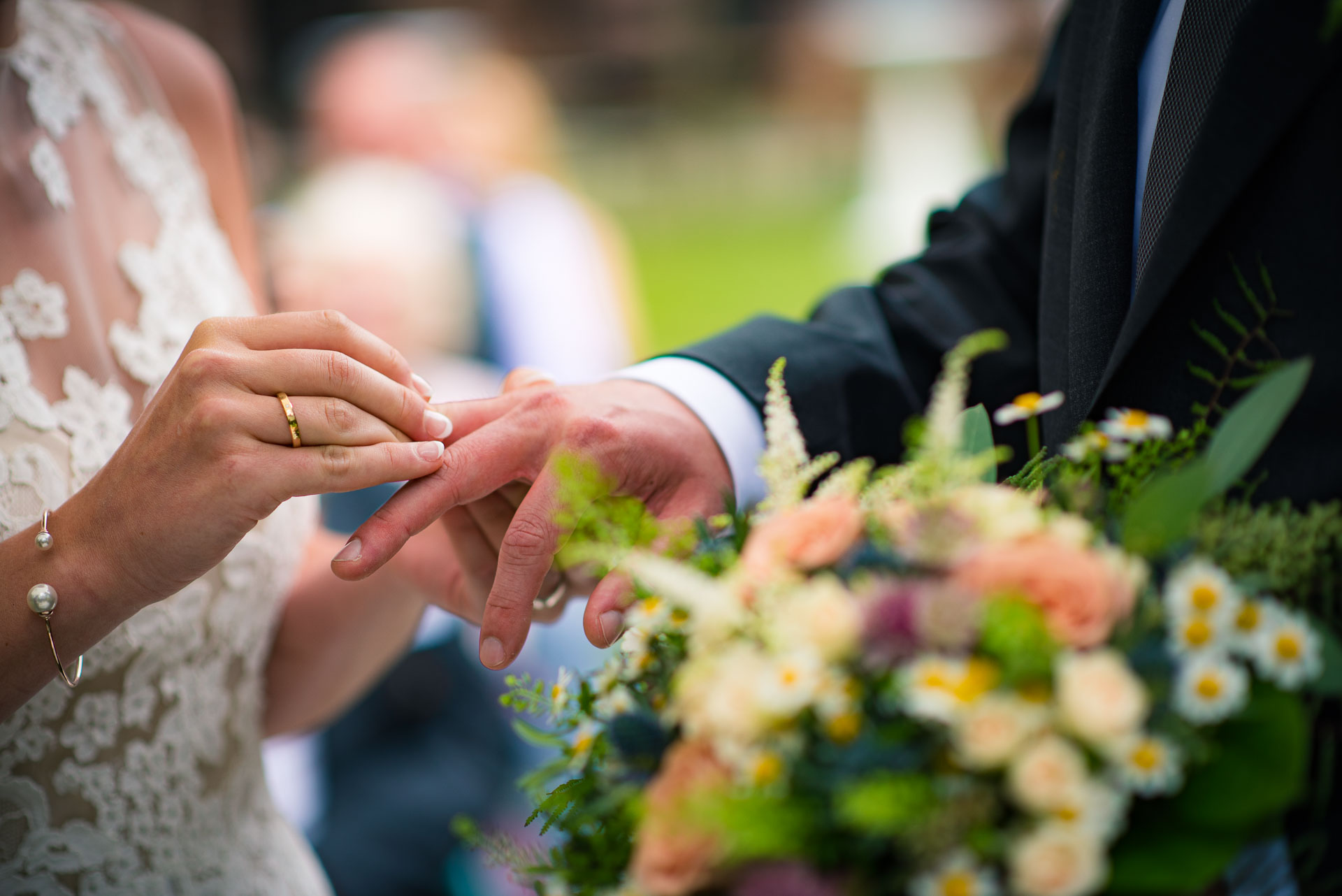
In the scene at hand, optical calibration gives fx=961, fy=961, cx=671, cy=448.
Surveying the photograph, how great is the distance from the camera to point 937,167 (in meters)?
7.76

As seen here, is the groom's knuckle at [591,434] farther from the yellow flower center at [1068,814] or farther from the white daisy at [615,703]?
the yellow flower center at [1068,814]

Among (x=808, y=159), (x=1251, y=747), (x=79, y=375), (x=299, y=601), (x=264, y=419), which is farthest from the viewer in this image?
(x=808, y=159)

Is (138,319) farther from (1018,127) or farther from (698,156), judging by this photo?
(698,156)

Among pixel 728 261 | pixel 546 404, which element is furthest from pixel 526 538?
pixel 728 261

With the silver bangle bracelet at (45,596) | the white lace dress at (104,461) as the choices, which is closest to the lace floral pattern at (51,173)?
the white lace dress at (104,461)

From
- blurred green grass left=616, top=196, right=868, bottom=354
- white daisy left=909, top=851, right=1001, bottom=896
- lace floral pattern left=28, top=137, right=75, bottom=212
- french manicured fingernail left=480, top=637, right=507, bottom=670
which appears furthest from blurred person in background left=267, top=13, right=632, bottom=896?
blurred green grass left=616, top=196, right=868, bottom=354

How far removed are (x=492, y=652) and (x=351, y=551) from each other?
0.56ft

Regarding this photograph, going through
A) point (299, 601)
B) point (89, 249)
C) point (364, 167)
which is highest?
point (89, 249)

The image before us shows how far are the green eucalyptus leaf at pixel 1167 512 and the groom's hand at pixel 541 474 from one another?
17.8 inches

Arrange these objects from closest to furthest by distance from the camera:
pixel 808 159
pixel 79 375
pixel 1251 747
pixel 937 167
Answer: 1. pixel 1251 747
2. pixel 79 375
3. pixel 937 167
4. pixel 808 159

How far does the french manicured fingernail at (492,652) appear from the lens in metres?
0.96

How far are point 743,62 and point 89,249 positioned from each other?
8.78 m

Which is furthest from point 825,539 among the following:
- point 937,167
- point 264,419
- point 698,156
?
point 698,156

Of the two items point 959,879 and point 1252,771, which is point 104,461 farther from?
point 1252,771
